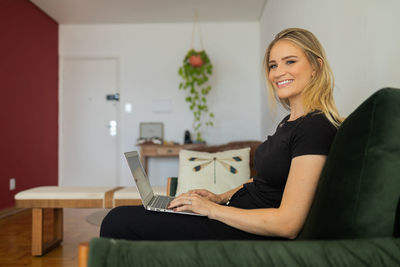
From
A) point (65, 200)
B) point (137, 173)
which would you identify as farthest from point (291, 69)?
point (65, 200)

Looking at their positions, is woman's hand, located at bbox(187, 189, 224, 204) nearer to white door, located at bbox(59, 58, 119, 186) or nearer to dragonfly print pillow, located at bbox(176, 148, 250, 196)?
dragonfly print pillow, located at bbox(176, 148, 250, 196)

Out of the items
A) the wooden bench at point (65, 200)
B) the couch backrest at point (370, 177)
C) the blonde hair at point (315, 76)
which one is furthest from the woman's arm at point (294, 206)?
the wooden bench at point (65, 200)

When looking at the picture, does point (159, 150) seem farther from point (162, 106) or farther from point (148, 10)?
point (148, 10)

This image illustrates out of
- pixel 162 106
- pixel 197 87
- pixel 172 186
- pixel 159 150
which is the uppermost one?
pixel 197 87

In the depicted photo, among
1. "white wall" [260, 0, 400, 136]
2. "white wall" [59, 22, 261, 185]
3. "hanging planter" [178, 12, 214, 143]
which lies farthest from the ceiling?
"white wall" [260, 0, 400, 136]

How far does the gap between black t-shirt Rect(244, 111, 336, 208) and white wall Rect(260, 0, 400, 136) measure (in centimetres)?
53

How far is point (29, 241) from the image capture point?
282cm

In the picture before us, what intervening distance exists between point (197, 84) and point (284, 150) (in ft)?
13.1

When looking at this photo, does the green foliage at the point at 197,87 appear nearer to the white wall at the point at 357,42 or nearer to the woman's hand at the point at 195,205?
the white wall at the point at 357,42

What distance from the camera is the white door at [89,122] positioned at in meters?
5.20

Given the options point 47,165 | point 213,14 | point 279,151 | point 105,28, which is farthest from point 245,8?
point 279,151

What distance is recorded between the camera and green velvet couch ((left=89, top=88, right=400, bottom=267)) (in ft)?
2.21

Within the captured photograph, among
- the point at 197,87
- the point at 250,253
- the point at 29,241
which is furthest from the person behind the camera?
the point at 197,87

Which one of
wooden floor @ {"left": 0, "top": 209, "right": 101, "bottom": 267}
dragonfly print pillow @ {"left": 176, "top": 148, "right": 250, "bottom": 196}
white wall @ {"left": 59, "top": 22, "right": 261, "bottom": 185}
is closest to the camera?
dragonfly print pillow @ {"left": 176, "top": 148, "right": 250, "bottom": 196}
